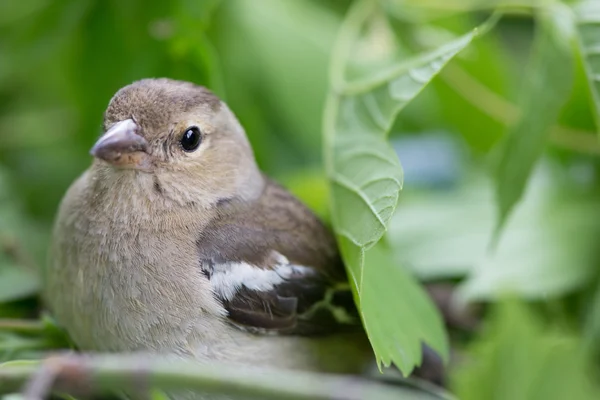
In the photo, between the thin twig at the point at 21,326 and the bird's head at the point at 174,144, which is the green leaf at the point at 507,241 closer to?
the bird's head at the point at 174,144

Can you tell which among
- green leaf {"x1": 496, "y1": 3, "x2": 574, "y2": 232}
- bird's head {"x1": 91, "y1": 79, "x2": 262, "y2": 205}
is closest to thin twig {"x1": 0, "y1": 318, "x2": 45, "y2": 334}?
bird's head {"x1": 91, "y1": 79, "x2": 262, "y2": 205}

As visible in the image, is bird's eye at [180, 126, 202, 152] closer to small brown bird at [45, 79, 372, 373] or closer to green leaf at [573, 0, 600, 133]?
small brown bird at [45, 79, 372, 373]

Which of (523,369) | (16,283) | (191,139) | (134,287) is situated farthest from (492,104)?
(16,283)

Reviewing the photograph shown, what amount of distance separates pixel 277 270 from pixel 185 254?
0.76 ft

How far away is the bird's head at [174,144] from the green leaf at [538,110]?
0.62 m

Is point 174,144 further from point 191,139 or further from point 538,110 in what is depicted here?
point 538,110

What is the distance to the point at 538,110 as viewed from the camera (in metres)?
1.77

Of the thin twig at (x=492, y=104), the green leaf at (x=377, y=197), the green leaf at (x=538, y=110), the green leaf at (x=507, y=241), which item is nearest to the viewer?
the green leaf at (x=377, y=197)

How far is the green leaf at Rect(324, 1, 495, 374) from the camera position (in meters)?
1.43

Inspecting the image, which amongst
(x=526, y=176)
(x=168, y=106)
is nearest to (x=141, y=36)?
(x=168, y=106)

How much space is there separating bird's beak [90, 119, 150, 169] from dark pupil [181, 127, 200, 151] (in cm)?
11

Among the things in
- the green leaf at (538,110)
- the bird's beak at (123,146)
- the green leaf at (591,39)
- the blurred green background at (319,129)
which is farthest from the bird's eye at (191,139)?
the green leaf at (591,39)

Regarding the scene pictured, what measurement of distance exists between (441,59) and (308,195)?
0.85m

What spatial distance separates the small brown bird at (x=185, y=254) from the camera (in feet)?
4.93
